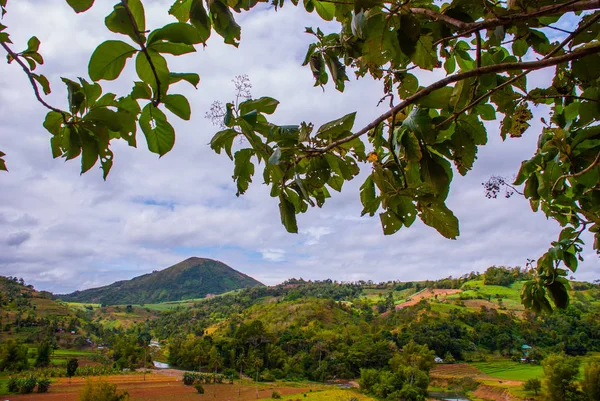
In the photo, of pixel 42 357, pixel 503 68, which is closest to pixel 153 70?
Answer: pixel 503 68

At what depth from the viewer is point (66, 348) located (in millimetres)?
61469

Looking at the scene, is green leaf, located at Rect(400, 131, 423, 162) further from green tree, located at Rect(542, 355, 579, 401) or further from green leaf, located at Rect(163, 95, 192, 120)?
green tree, located at Rect(542, 355, 579, 401)

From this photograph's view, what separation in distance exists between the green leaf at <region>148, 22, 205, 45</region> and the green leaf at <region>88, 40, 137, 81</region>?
0.19 ft

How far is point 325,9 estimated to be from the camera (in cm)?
136

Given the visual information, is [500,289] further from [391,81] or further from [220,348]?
[391,81]

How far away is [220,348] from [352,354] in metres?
21.3

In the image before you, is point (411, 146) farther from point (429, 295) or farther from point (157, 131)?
point (429, 295)

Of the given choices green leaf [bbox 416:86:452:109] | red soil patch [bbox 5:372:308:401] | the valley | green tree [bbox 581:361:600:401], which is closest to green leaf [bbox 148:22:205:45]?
green leaf [bbox 416:86:452:109]

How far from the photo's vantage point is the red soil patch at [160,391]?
1362 inches

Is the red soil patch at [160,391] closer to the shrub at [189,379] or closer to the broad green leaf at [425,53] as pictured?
the shrub at [189,379]

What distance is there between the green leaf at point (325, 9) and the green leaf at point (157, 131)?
0.84 meters

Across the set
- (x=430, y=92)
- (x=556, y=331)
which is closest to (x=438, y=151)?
(x=430, y=92)

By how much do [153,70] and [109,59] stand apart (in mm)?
89

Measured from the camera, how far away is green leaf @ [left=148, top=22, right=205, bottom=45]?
67 centimetres
